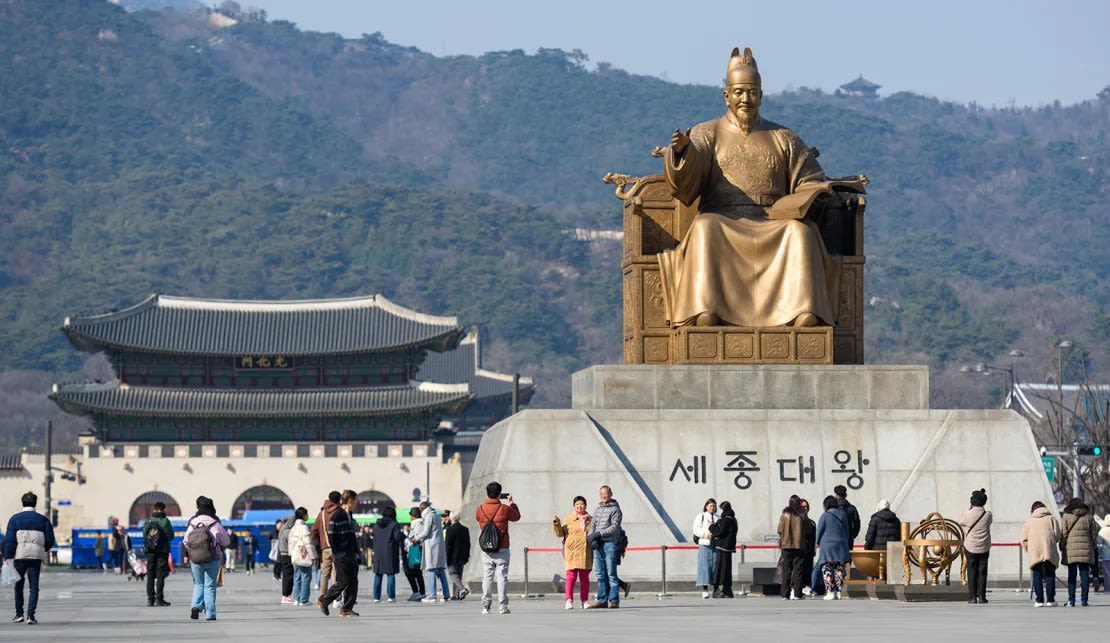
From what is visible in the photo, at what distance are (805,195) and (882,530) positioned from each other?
3.60 metres

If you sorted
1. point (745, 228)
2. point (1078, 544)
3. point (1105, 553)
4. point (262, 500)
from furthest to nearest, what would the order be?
point (262, 500) → point (1105, 553) → point (745, 228) → point (1078, 544)

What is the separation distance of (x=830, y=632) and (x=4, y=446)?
9569 cm

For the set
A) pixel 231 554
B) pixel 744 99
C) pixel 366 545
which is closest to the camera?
pixel 744 99

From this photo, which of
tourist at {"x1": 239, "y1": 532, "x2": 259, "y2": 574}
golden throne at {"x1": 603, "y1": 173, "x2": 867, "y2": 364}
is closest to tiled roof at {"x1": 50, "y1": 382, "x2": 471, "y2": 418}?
tourist at {"x1": 239, "y1": 532, "x2": 259, "y2": 574}

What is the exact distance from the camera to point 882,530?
20.0 metres

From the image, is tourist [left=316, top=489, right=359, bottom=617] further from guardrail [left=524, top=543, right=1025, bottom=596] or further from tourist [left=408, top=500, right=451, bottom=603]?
guardrail [left=524, top=543, right=1025, bottom=596]

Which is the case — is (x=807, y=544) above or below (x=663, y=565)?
above

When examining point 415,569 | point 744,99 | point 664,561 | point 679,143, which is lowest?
point 415,569

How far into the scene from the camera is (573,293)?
13938cm

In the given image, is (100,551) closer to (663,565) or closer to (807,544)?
(663,565)

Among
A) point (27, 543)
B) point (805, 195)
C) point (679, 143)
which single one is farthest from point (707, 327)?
point (27, 543)

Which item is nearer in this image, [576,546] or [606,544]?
[576,546]

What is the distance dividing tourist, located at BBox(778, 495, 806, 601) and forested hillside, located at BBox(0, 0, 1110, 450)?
283 feet

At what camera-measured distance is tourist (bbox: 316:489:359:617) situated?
1809 centimetres
